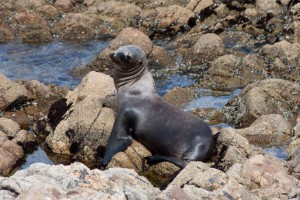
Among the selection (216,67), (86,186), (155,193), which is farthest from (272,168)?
(216,67)

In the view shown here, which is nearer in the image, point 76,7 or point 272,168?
point 272,168

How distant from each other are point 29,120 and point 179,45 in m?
9.11

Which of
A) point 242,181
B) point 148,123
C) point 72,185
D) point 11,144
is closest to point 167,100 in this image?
point 148,123

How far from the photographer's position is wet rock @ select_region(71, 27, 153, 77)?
18688 millimetres

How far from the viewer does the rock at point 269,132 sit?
40.5 feet

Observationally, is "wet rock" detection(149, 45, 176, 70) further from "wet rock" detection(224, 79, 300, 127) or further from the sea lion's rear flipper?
the sea lion's rear flipper

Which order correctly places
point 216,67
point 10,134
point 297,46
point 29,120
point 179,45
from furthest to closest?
point 179,45
point 297,46
point 216,67
point 29,120
point 10,134

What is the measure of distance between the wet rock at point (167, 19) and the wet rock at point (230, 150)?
41.1ft

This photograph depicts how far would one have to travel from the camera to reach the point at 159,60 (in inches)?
757

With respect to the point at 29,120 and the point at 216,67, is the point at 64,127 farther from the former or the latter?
the point at 216,67

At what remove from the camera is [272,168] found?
8.52m

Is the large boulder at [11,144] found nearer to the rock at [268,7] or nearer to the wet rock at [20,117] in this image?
the wet rock at [20,117]

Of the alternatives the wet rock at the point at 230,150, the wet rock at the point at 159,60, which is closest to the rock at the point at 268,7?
the wet rock at the point at 159,60

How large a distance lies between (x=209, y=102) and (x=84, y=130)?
444cm
